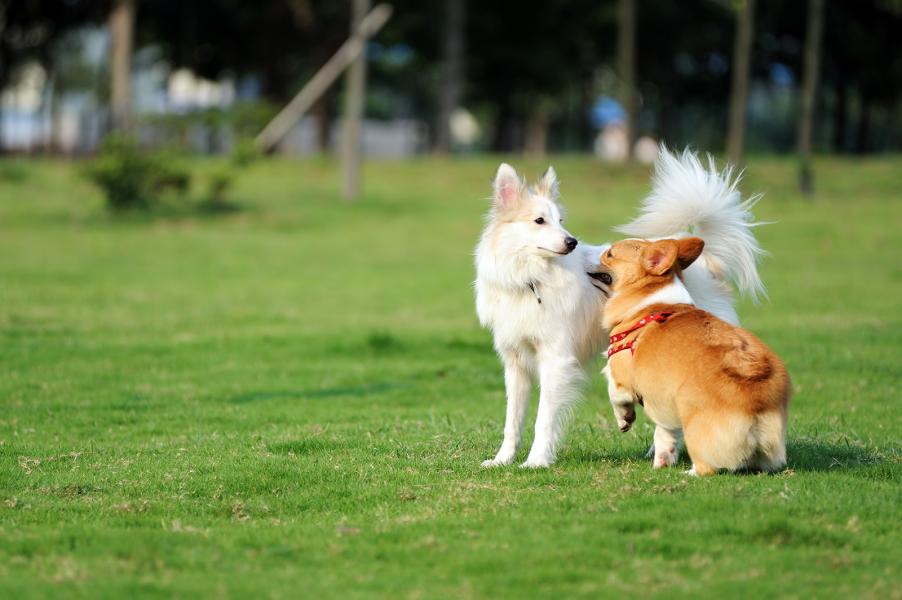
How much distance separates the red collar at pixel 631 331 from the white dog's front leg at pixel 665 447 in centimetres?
62

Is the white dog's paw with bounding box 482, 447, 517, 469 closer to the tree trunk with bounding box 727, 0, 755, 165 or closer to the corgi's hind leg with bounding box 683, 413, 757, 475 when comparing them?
the corgi's hind leg with bounding box 683, 413, 757, 475

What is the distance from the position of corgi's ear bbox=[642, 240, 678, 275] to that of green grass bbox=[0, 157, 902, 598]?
144 cm

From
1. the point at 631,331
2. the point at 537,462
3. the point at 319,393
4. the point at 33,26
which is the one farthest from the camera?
the point at 33,26

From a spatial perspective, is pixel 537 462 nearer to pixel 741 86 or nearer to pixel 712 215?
pixel 712 215

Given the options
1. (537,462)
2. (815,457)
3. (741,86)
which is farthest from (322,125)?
(815,457)

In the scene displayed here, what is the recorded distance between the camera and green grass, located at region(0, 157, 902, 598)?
6.16m

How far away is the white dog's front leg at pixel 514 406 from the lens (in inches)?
352

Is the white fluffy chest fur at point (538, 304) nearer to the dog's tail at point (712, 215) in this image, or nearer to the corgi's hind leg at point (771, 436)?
the dog's tail at point (712, 215)

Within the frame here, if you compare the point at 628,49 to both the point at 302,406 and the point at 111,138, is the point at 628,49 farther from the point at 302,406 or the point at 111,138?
the point at 302,406

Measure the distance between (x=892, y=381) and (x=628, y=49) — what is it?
1224 inches

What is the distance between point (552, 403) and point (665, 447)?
92cm

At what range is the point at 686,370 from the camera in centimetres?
763

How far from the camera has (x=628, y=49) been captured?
138 feet

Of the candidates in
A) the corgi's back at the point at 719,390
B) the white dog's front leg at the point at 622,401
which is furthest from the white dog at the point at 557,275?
the corgi's back at the point at 719,390
